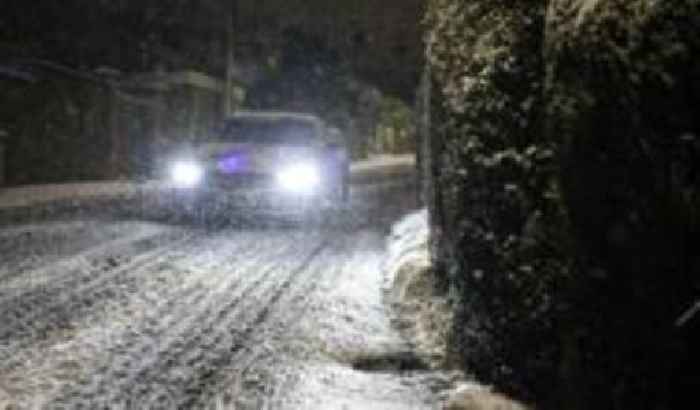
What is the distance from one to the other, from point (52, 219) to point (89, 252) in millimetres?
4734

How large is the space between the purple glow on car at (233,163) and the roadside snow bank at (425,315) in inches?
270

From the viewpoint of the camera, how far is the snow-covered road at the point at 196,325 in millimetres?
6719

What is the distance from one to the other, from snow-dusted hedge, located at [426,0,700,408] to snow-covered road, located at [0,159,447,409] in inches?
37.3

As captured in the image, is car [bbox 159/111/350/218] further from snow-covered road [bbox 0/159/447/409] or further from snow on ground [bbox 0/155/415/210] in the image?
snow-covered road [bbox 0/159/447/409]

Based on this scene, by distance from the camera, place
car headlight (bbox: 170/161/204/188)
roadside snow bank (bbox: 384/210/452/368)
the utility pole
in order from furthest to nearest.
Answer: the utility pole
car headlight (bbox: 170/161/204/188)
roadside snow bank (bbox: 384/210/452/368)

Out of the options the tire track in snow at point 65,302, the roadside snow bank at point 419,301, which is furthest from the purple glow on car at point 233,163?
the tire track in snow at point 65,302

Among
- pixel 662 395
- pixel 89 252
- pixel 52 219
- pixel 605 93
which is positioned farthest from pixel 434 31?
pixel 52 219

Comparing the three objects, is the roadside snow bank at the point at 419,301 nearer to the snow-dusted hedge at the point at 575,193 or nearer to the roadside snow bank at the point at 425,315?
the roadside snow bank at the point at 425,315

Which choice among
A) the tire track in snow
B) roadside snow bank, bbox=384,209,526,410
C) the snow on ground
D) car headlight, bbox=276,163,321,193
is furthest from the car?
the tire track in snow

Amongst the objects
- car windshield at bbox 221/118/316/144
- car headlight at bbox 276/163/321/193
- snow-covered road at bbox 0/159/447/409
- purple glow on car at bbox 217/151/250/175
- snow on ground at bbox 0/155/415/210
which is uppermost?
car windshield at bbox 221/118/316/144

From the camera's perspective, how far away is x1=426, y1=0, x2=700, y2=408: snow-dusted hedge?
15.0ft

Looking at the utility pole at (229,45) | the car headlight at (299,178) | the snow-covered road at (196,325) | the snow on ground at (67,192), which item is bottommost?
the snow-covered road at (196,325)

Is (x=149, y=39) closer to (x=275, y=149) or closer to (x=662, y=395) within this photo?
(x=275, y=149)

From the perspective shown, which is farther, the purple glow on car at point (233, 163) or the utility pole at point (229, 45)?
the utility pole at point (229, 45)
